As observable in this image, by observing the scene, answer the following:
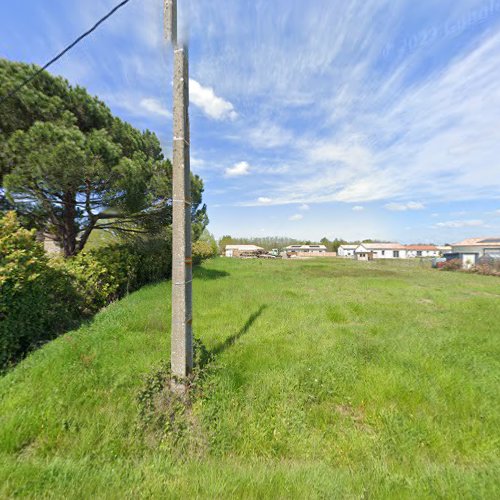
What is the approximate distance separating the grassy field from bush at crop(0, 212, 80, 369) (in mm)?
386

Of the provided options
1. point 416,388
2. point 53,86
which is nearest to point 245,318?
point 416,388

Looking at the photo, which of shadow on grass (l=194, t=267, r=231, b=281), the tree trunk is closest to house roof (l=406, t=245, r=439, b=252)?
shadow on grass (l=194, t=267, r=231, b=281)

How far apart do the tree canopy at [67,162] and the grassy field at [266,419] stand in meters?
3.63

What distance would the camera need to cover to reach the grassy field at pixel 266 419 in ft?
6.06

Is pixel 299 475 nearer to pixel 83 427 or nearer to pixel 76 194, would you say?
pixel 83 427

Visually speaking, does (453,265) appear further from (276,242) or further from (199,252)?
(276,242)

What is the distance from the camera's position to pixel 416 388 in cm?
309

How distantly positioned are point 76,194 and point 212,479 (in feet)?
25.4

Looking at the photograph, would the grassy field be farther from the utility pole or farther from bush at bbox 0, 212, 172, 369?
the utility pole

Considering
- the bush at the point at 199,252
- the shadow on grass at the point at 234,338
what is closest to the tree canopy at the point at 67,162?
the shadow on grass at the point at 234,338

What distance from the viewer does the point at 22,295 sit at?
11.6ft

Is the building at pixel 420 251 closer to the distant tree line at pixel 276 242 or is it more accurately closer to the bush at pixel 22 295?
the distant tree line at pixel 276 242

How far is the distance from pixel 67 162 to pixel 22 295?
3244 mm

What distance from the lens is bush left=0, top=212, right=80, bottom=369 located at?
332cm
